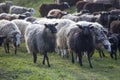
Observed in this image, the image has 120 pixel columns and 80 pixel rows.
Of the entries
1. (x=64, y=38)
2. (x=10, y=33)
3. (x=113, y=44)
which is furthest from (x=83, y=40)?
(x=10, y=33)

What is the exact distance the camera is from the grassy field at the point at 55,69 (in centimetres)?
1588

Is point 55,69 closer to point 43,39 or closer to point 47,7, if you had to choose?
point 43,39

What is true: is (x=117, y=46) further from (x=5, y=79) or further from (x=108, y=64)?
(x=5, y=79)

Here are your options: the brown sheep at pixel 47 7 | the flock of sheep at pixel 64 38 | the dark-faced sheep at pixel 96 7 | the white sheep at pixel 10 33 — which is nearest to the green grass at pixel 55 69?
the flock of sheep at pixel 64 38

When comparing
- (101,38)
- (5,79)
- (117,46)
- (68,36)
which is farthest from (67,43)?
(5,79)

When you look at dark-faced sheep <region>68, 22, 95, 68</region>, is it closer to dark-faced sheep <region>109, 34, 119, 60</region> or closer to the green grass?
the green grass

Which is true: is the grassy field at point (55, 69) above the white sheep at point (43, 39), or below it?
below

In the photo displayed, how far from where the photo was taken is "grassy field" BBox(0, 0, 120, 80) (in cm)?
1588

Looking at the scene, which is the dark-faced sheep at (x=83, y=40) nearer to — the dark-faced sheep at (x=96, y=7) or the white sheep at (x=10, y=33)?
the white sheep at (x=10, y=33)

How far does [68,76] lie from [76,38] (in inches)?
128

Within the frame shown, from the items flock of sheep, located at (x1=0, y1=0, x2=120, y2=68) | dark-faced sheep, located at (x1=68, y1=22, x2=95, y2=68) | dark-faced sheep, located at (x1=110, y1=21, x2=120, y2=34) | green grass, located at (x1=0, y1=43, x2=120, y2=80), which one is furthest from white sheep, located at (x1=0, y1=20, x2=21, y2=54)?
dark-faced sheep, located at (x1=110, y1=21, x2=120, y2=34)

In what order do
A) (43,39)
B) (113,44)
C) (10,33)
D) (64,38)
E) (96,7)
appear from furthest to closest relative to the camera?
(96,7)
(10,33)
(113,44)
(64,38)
(43,39)

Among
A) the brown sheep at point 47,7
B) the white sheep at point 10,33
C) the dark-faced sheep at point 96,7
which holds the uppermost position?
the white sheep at point 10,33

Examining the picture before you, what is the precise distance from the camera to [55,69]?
57.6 feet
